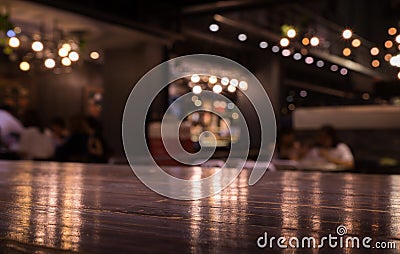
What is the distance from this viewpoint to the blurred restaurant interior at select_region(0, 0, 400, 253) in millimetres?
5540

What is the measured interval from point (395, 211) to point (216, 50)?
938cm

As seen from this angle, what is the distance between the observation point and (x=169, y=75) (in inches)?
345

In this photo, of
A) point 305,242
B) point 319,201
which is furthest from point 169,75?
point 305,242

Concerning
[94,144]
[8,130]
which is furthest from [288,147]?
[8,130]

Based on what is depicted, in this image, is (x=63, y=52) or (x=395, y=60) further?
(x=63, y=52)

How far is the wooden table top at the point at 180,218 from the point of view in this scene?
29.8 inches

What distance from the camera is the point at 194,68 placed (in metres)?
10.0

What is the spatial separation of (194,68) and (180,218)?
912 centimetres

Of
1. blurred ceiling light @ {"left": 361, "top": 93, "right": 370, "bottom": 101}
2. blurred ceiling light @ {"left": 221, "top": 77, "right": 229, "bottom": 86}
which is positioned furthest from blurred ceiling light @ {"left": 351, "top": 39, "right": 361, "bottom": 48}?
blurred ceiling light @ {"left": 361, "top": 93, "right": 370, "bottom": 101}

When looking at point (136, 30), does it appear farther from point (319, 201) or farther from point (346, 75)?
point (346, 75)

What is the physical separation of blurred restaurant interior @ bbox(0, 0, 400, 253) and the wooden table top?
9cm

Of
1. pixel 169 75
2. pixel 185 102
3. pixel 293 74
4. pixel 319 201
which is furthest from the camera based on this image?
pixel 293 74

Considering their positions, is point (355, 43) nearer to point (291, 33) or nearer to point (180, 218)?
point (291, 33)

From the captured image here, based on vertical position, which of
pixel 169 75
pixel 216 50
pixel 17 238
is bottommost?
pixel 17 238
